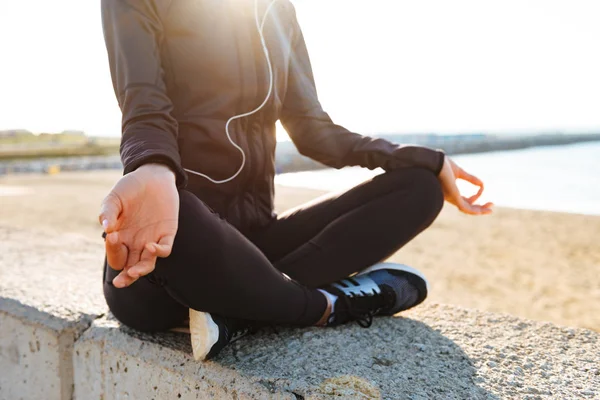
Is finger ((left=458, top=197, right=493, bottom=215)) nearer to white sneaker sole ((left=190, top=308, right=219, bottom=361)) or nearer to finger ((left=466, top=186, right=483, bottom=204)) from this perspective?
finger ((left=466, top=186, right=483, bottom=204))

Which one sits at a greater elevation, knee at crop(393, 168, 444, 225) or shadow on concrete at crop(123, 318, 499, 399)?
knee at crop(393, 168, 444, 225)

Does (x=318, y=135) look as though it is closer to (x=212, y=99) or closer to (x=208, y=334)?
(x=212, y=99)

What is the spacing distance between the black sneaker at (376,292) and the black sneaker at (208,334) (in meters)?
0.29

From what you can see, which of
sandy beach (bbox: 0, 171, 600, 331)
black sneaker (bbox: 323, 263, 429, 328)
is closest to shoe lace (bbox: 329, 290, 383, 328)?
black sneaker (bbox: 323, 263, 429, 328)

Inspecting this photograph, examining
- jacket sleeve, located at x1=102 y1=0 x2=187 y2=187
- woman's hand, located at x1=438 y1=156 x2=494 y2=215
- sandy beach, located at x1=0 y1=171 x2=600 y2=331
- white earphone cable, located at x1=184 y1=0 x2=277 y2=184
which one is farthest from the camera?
sandy beach, located at x1=0 y1=171 x2=600 y2=331

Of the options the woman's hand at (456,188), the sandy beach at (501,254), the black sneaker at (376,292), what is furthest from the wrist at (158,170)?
the sandy beach at (501,254)

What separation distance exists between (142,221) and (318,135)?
2.33 feet

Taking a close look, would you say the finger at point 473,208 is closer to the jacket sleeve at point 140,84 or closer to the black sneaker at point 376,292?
the black sneaker at point 376,292

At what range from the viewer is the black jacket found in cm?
Answer: 106

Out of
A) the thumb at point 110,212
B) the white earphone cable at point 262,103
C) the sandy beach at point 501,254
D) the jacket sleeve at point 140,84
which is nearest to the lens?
the thumb at point 110,212

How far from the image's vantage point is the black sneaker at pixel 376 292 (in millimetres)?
1308

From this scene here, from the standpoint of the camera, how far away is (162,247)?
2.93ft

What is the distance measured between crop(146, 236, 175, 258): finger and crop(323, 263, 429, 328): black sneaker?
1.69ft

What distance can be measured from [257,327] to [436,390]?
44 centimetres
